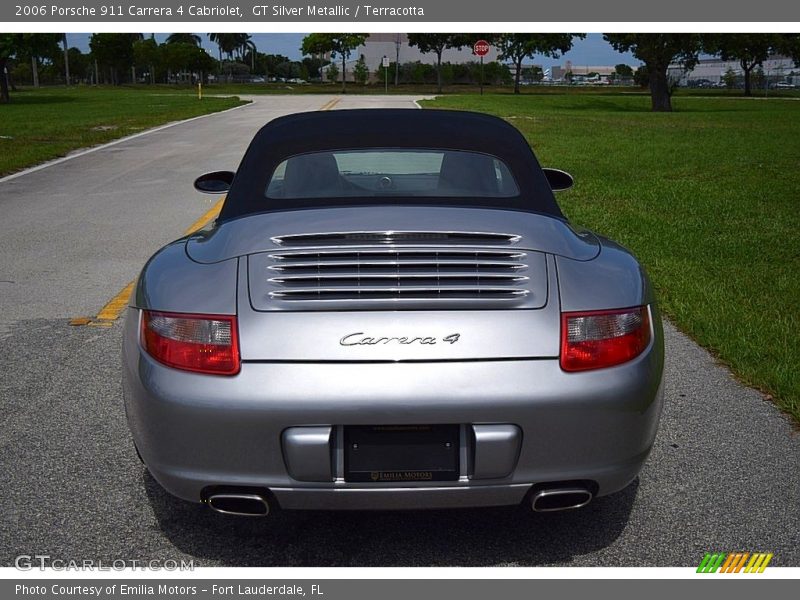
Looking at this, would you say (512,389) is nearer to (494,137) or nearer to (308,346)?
(308,346)

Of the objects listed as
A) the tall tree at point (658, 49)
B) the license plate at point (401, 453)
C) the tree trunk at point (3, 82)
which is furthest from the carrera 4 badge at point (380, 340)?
the tree trunk at point (3, 82)

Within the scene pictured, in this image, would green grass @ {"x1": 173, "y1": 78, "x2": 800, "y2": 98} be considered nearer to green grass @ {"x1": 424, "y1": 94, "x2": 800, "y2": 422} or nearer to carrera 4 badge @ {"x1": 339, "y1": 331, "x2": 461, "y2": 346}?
green grass @ {"x1": 424, "y1": 94, "x2": 800, "y2": 422}

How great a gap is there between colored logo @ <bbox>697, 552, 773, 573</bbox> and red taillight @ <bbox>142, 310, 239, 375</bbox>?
5.62ft

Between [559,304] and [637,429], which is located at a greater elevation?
[559,304]

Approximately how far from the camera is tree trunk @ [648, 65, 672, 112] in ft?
156

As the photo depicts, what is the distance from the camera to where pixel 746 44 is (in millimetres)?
75875

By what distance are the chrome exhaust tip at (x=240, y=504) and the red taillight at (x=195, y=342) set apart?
41 centimetres

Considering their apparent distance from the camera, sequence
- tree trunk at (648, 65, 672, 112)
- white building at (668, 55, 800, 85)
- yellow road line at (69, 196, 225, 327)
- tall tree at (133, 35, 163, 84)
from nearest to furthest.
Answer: yellow road line at (69, 196, 225, 327) < tree trunk at (648, 65, 672, 112) < white building at (668, 55, 800, 85) < tall tree at (133, 35, 163, 84)

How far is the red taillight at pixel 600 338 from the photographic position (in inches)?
119

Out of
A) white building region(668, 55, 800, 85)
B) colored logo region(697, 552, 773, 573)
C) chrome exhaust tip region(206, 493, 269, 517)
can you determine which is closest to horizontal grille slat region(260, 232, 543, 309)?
chrome exhaust tip region(206, 493, 269, 517)

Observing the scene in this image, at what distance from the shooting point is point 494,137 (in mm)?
4395

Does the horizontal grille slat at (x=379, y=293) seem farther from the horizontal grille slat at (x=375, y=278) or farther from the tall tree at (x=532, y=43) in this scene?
the tall tree at (x=532, y=43)

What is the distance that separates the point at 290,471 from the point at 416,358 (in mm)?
524
